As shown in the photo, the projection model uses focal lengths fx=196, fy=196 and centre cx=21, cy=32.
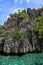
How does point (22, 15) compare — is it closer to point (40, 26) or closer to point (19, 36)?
point (40, 26)

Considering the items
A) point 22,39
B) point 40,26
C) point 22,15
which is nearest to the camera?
point 22,39

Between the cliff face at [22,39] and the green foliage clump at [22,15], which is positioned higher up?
the green foliage clump at [22,15]

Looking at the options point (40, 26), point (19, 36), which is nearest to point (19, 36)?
point (19, 36)

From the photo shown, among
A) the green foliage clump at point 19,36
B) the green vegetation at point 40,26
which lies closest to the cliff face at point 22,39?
the green foliage clump at point 19,36

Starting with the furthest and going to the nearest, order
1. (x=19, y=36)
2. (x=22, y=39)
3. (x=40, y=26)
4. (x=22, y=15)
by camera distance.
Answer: (x=22, y=15), (x=40, y=26), (x=19, y=36), (x=22, y=39)

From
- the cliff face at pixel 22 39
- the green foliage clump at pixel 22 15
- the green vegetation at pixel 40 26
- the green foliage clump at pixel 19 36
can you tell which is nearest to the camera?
the cliff face at pixel 22 39

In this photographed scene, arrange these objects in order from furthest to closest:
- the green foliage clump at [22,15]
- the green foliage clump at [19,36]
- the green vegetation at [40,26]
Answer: the green foliage clump at [22,15], the green vegetation at [40,26], the green foliage clump at [19,36]

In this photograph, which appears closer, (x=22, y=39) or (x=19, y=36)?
(x=22, y=39)

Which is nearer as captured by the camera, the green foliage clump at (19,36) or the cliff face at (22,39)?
the cliff face at (22,39)

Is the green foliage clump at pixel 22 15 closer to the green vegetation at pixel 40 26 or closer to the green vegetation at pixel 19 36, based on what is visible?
the green vegetation at pixel 40 26

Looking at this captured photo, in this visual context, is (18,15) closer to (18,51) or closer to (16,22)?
(16,22)

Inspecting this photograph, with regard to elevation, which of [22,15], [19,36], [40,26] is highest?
[22,15]

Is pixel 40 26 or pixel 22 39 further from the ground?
pixel 40 26

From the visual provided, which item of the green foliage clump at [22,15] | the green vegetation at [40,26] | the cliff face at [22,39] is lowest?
the cliff face at [22,39]
